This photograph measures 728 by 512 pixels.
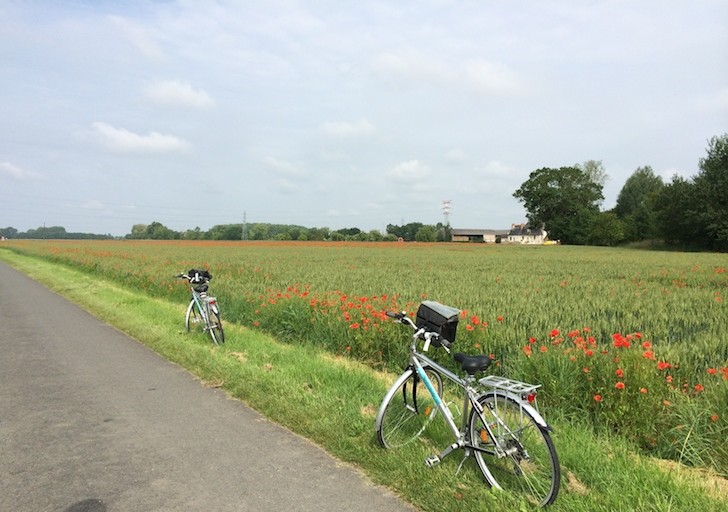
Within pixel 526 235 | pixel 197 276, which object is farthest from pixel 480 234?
pixel 197 276

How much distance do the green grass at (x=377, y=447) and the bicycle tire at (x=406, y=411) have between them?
15 cm

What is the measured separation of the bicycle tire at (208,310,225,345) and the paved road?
1404 millimetres

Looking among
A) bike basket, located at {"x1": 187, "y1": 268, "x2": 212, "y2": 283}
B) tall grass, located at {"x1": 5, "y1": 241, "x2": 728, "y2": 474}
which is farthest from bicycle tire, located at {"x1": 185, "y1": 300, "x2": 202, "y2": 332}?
tall grass, located at {"x1": 5, "y1": 241, "x2": 728, "y2": 474}

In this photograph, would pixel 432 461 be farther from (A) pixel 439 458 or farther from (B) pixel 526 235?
(B) pixel 526 235

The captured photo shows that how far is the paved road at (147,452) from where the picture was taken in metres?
3.24

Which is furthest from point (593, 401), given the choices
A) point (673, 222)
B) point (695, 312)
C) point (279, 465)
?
point (673, 222)

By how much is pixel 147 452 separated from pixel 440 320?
9.33 feet

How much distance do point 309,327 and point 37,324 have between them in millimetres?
6744

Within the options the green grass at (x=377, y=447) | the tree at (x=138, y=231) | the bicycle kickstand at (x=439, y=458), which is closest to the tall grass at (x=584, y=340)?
the green grass at (x=377, y=447)

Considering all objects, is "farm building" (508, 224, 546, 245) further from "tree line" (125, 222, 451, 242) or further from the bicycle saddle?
the bicycle saddle

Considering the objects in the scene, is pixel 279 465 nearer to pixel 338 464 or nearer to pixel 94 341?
pixel 338 464

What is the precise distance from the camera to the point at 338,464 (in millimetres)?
3816

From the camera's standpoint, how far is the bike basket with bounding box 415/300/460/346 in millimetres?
3766

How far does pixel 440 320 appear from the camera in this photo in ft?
12.5
